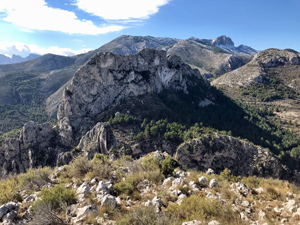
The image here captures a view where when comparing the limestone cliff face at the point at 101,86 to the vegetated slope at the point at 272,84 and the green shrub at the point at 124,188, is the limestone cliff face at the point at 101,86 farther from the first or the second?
the vegetated slope at the point at 272,84

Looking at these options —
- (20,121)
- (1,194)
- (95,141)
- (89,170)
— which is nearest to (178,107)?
(95,141)

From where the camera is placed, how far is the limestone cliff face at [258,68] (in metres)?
136

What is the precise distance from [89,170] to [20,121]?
582ft

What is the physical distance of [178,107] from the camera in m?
79.9

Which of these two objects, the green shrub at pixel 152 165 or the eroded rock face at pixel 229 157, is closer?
the green shrub at pixel 152 165

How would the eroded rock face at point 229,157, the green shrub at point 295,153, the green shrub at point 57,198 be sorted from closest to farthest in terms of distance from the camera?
the green shrub at point 57,198 < the eroded rock face at point 229,157 < the green shrub at point 295,153

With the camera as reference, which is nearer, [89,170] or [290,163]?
[89,170]

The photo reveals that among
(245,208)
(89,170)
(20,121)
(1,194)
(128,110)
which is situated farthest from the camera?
(20,121)

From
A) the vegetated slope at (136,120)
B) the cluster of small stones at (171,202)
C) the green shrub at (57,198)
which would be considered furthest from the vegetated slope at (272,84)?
the green shrub at (57,198)

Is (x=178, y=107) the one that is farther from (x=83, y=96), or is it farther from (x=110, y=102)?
(x=83, y=96)

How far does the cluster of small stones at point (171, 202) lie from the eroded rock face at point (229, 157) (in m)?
37.5

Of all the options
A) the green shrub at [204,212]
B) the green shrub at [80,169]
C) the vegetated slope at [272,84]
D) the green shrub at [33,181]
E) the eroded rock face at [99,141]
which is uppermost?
the vegetated slope at [272,84]

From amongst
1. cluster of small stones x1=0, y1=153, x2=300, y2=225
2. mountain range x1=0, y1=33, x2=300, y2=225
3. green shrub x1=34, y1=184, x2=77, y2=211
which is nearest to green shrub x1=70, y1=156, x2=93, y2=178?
mountain range x1=0, y1=33, x2=300, y2=225

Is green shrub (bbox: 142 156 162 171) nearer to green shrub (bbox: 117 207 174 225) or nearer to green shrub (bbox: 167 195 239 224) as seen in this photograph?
green shrub (bbox: 167 195 239 224)
